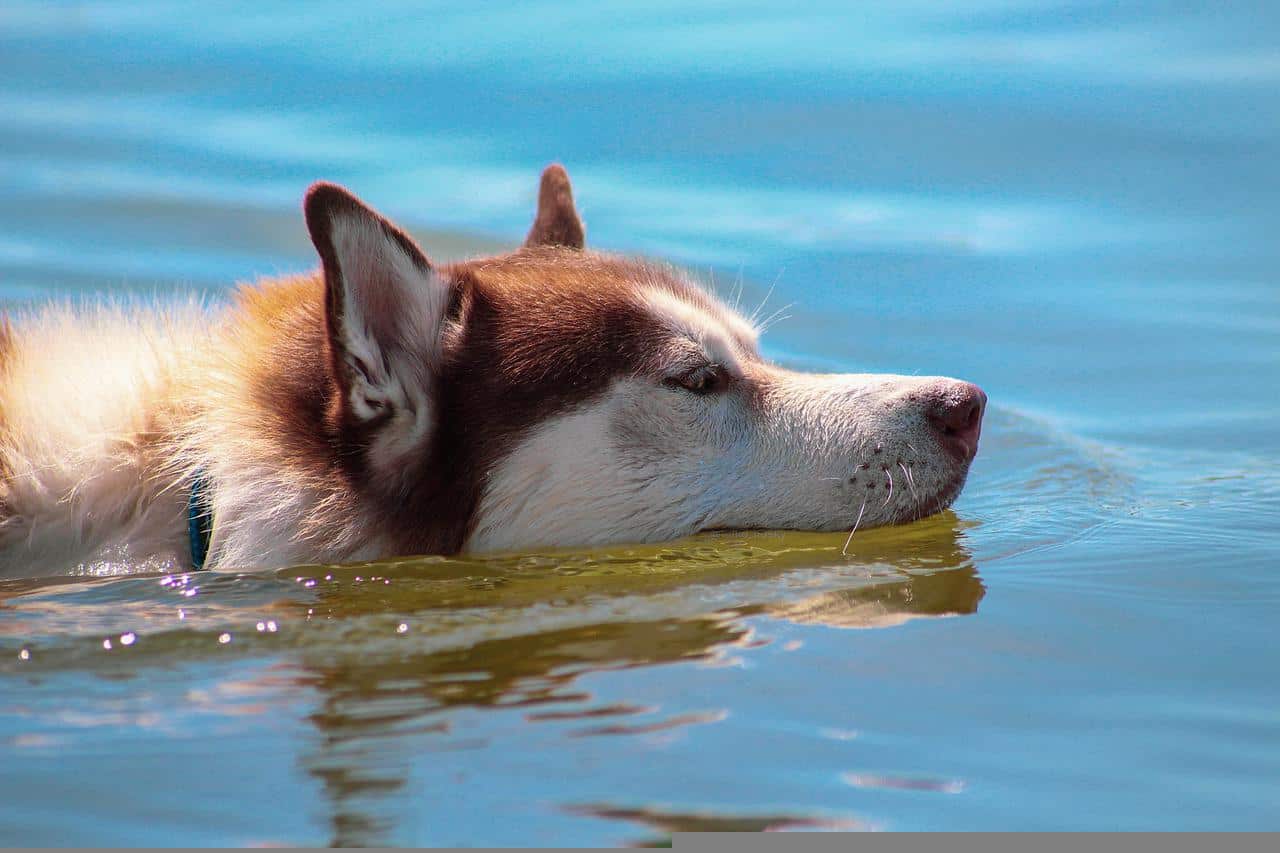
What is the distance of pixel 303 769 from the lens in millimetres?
4508

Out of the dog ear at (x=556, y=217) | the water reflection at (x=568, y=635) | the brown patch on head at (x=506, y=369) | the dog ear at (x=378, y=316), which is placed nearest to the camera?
the water reflection at (x=568, y=635)

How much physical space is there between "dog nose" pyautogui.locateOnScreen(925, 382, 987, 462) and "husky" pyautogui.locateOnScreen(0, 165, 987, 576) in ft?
0.03

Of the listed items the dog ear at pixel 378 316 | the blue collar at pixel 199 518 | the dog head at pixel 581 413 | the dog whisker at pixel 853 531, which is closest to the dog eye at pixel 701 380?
the dog head at pixel 581 413

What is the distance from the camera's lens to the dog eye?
6559 millimetres

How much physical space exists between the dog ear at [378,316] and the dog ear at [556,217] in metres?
1.66

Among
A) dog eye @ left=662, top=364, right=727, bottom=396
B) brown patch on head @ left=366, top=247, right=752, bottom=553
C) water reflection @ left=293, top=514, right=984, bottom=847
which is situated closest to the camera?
water reflection @ left=293, top=514, right=984, bottom=847

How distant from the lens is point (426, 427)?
6148mm

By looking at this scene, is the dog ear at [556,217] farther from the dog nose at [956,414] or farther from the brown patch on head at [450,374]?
the dog nose at [956,414]

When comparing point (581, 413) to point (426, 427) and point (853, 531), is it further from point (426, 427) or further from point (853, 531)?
point (853, 531)

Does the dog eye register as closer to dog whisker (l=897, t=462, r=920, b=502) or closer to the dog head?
the dog head

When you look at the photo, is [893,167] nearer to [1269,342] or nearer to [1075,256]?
[1075,256]

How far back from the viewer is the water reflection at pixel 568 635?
4.55 metres

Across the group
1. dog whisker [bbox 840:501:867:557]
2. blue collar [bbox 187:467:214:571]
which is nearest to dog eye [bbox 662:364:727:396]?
dog whisker [bbox 840:501:867:557]

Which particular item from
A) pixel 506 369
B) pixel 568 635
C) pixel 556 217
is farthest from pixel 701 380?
pixel 556 217
